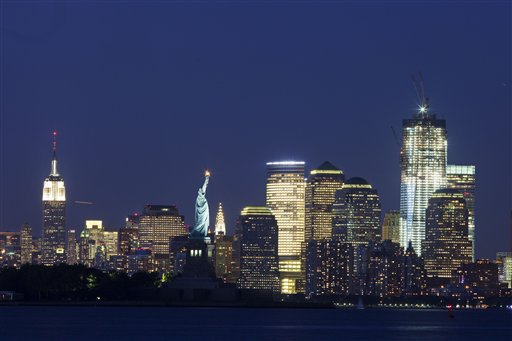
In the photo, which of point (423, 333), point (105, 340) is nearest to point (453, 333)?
point (423, 333)

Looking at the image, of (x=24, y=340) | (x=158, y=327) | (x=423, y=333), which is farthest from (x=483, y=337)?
(x=24, y=340)

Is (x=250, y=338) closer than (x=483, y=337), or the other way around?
(x=250, y=338)

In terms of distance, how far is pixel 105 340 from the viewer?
500ft

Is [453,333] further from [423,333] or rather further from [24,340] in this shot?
[24,340]

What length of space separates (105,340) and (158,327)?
81.1ft

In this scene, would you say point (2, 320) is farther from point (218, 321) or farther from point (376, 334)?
point (376, 334)

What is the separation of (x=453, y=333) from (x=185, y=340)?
39.3 metres

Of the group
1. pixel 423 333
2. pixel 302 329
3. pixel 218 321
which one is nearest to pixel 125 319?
pixel 218 321

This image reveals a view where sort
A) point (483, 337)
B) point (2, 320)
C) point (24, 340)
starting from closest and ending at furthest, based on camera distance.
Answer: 1. point (24, 340)
2. point (483, 337)
3. point (2, 320)

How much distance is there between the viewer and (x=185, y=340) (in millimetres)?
153125

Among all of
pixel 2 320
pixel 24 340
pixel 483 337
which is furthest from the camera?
pixel 2 320

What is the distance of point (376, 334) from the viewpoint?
176 metres

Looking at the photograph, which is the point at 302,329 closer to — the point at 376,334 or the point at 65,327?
the point at 376,334

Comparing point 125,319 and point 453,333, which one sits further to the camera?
point 125,319
